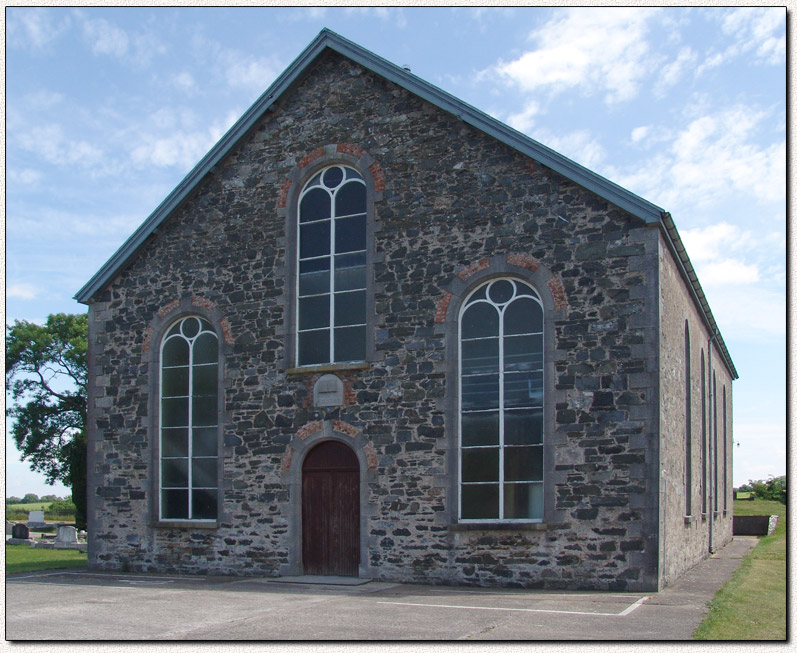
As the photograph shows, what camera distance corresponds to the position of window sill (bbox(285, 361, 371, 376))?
16047mm

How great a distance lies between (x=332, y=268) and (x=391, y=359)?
7.58 feet

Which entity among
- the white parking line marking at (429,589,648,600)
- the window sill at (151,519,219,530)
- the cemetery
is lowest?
the cemetery

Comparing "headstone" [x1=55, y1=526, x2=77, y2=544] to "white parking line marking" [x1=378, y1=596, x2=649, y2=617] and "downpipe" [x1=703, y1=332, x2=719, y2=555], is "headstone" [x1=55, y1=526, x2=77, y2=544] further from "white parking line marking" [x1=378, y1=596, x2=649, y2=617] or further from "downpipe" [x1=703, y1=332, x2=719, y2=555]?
"downpipe" [x1=703, y1=332, x2=719, y2=555]

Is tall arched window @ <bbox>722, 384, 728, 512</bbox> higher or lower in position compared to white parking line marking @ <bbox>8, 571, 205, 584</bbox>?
higher

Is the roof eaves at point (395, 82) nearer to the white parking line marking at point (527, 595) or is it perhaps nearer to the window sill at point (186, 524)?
the window sill at point (186, 524)

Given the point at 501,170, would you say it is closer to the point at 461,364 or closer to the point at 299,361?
the point at 461,364

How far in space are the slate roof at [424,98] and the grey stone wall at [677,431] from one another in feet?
2.12

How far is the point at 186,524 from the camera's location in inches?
685

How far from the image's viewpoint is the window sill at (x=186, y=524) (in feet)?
56.3

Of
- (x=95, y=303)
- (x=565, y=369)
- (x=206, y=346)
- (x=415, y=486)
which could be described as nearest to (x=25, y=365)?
(x=95, y=303)

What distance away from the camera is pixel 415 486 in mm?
15289

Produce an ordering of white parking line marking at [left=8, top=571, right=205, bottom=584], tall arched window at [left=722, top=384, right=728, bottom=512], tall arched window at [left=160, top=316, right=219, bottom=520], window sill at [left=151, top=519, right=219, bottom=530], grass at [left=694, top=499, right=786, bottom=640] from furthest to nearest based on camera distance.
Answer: tall arched window at [left=722, top=384, right=728, bottom=512] < tall arched window at [left=160, top=316, right=219, bottom=520] < window sill at [left=151, top=519, right=219, bottom=530] < white parking line marking at [left=8, top=571, right=205, bottom=584] < grass at [left=694, top=499, right=786, bottom=640]

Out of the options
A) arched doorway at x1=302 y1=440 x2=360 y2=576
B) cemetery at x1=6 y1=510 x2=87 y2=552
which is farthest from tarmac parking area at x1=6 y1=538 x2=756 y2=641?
cemetery at x1=6 y1=510 x2=87 y2=552

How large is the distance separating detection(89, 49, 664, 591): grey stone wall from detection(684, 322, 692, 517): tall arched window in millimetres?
4562
